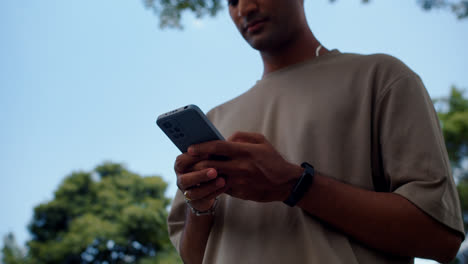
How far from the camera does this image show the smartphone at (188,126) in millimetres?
704

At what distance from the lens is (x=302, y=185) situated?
27.8 inches

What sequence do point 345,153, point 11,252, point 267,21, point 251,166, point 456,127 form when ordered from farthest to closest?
1. point 11,252
2. point 456,127
3. point 267,21
4. point 345,153
5. point 251,166

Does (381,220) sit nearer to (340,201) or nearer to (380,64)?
(340,201)

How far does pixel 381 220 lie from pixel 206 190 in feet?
1.04

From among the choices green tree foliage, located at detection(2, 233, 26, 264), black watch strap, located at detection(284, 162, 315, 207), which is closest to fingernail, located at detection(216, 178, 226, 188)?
black watch strap, located at detection(284, 162, 315, 207)

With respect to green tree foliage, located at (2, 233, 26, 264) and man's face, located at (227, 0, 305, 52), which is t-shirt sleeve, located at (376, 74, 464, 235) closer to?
man's face, located at (227, 0, 305, 52)

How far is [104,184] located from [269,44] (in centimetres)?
1180

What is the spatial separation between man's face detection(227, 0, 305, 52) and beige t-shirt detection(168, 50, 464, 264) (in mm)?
Result: 162

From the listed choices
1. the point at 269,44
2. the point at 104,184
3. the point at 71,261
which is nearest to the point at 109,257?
the point at 71,261

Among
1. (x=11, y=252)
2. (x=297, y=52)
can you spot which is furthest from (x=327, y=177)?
(x=11, y=252)

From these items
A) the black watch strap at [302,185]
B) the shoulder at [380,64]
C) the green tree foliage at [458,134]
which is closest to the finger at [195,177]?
the black watch strap at [302,185]

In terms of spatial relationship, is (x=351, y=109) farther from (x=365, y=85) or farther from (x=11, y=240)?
(x=11, y=240)

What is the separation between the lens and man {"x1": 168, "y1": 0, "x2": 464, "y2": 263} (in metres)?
0.70

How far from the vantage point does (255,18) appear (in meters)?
1.07
